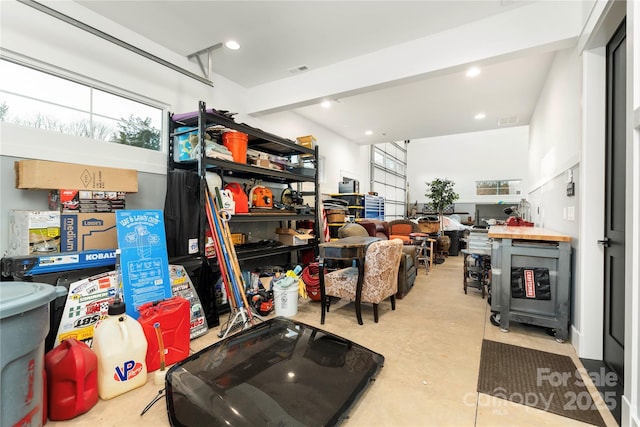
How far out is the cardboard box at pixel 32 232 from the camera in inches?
83.4

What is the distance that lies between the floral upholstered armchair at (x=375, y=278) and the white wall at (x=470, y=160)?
35.2 feet

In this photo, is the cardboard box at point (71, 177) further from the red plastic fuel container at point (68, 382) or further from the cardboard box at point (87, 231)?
the red plastic fuel container at point (68, 382)

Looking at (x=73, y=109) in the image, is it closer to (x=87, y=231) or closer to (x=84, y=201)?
(x=84, y=201)

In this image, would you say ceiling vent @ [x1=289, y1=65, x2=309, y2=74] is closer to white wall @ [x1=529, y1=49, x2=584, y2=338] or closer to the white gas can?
white wall @ [x1=529, y1=49, x2=584, y2=338]

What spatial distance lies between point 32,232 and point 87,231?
33 cm

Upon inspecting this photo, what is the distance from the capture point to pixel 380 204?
8.15m

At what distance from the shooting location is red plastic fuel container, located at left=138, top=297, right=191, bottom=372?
2.00m

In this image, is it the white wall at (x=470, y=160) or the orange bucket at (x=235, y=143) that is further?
the white wall at (x=470, y=160)

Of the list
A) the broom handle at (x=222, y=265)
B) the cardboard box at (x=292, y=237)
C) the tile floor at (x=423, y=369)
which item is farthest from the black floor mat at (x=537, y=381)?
the cardboard box at (x=292, y=237)

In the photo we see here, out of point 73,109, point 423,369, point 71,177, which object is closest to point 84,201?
point 71,177

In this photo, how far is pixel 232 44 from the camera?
10.5ft

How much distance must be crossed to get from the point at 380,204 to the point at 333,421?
7.06 metres

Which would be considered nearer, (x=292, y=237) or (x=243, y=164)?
(x=243, y=164)

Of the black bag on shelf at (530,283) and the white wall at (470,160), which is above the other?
the white wall at (470,160)
